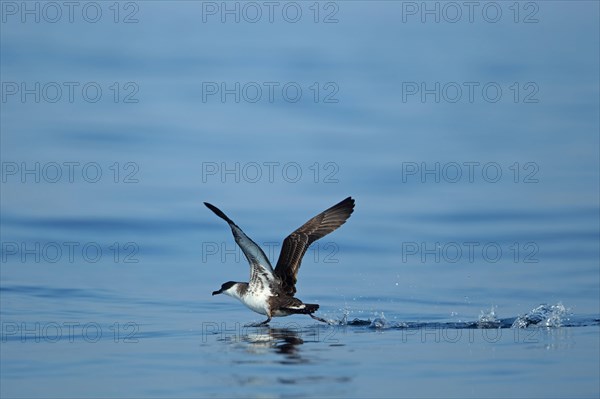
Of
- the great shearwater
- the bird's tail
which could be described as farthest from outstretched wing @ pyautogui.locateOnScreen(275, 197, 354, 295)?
the bird's tail

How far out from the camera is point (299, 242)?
15.1 m

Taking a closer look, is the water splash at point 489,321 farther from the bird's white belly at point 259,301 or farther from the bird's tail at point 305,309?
the bird's white belly at point 259,301

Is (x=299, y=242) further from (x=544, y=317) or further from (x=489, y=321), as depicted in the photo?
(x=544, y=317)

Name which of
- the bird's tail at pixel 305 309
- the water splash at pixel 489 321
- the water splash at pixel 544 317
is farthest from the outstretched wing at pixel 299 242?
the water splash at pixel 544 317

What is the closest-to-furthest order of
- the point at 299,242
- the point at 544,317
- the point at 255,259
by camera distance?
the point at 544,317 < the point at 255,259 < the point at 299,242

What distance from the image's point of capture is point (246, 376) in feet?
36.9

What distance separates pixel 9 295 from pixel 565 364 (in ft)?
24.1

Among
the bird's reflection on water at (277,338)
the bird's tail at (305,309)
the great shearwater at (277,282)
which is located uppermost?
the great shearwater at (277,282)

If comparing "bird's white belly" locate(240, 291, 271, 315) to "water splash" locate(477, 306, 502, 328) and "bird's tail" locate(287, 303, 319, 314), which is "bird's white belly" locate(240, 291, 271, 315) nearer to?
"bird's tail" locate(287, 303, 319, 314)

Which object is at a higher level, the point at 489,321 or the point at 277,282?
the point at 277,282

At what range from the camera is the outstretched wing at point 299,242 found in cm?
1496

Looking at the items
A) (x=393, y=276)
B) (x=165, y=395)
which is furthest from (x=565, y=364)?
(x=393, y=276)

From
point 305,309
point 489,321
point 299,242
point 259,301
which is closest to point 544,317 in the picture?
point 489,321

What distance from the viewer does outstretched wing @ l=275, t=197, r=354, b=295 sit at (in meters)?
15.0
